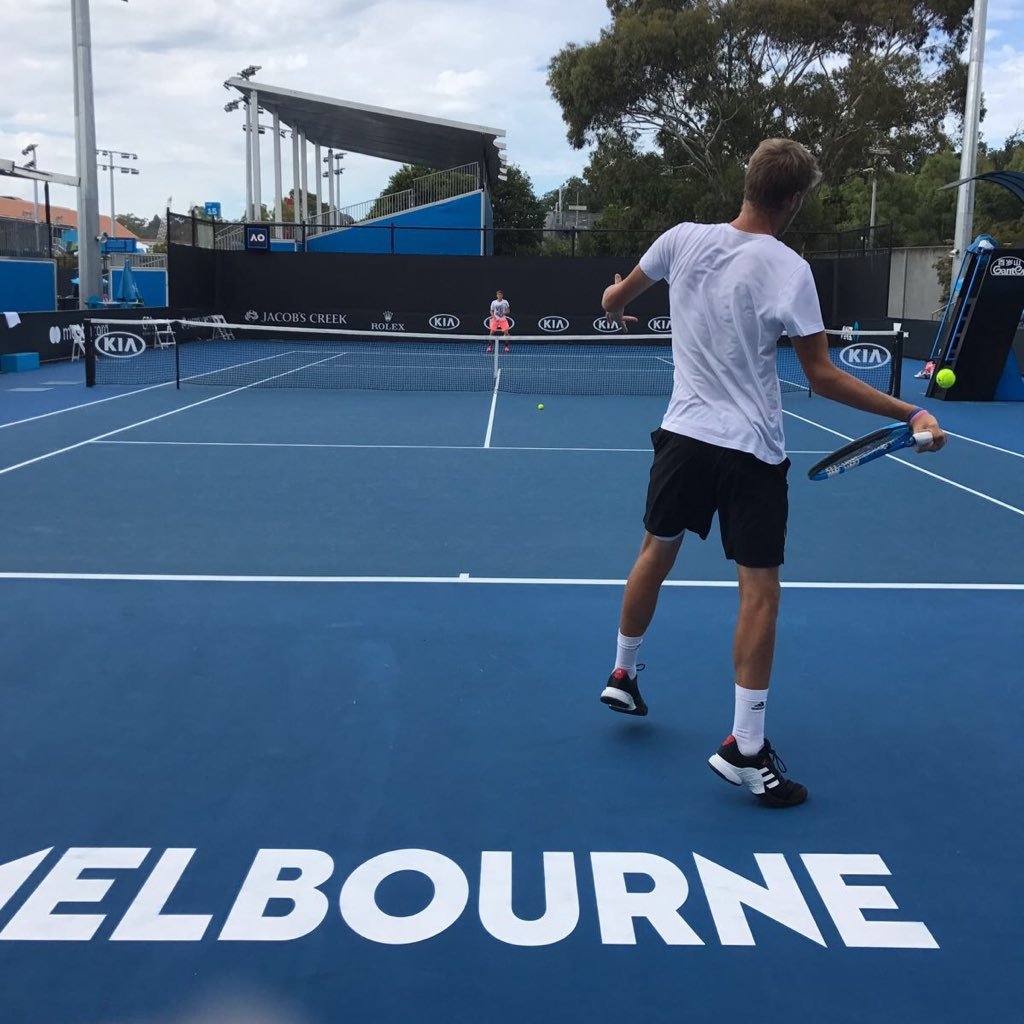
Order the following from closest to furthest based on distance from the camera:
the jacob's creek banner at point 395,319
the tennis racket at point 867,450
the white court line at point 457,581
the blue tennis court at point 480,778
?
the blue tennis court at point 480,778
the tennis racket at point 867,450
the white court line at point 457,581
the jacob's creek banner at point 395,319

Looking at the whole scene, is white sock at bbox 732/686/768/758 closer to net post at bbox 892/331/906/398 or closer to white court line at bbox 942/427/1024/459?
white court line at bbox 942/427/1024/459

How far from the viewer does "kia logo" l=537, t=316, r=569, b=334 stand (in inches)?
1204

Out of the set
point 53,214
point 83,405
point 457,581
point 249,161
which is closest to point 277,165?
point 249,161

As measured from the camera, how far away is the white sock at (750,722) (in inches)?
129

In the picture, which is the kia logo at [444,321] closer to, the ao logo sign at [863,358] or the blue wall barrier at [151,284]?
the blue wall barrier at [151,284]

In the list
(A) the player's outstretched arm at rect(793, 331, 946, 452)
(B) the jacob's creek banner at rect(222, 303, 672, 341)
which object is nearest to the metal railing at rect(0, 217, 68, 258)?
(B) the jacob's creek banner at rect(222, 303, 672, 341)

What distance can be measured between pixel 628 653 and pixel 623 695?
148mm

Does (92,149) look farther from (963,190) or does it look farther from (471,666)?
(471,666)

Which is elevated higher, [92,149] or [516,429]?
[92,149]

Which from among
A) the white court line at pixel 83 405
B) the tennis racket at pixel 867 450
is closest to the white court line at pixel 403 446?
the white court line at pixel 83 405

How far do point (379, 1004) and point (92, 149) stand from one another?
2553cm

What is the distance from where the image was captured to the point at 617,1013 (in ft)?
7.47

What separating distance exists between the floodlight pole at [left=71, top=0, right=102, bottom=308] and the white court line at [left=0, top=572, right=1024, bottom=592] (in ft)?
65.5

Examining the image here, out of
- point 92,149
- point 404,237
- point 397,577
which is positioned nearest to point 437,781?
point 397,577
